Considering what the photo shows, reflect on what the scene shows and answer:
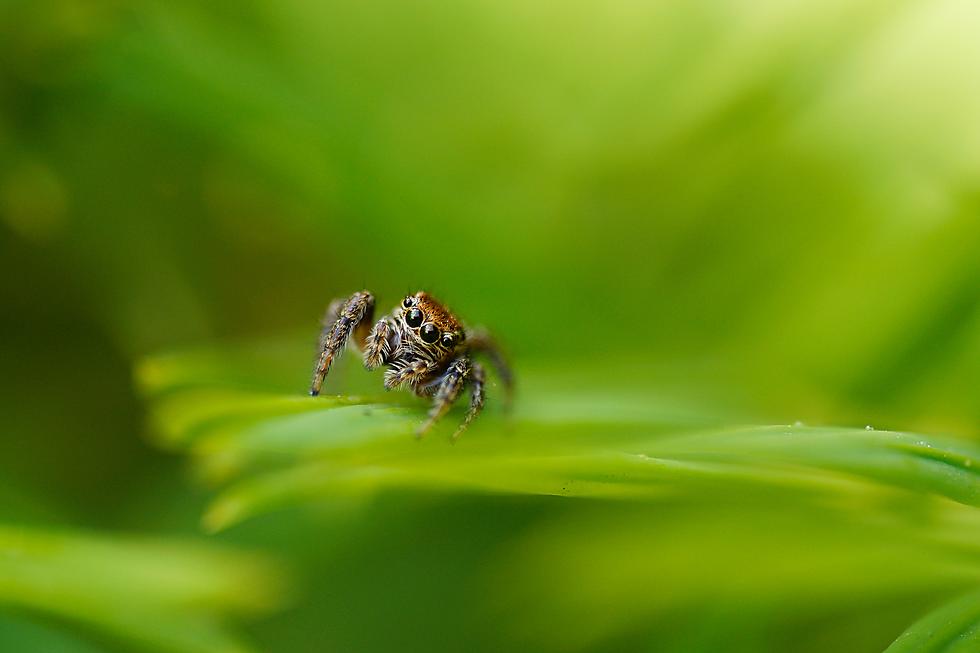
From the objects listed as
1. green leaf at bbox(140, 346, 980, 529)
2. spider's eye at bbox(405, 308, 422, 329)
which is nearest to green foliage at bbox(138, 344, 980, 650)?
green leaf at bbox(140, 346, 980, 529)

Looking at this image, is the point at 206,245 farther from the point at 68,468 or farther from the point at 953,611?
the point at 953,611

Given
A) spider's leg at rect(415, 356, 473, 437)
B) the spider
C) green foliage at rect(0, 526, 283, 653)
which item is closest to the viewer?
green foliage at rect(0, 526, 283, 653)

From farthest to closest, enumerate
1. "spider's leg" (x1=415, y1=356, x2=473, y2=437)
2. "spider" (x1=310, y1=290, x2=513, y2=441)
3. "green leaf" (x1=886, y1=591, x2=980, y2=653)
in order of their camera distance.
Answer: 1. "spider" (x1=310, y1=290, x2=513, y2=441)
2. "spider's leg" (x1=415, y1=356, x2=473, y2=437)
3. "green leaf" (x1=886, y1=591, x2=980, y2=653)

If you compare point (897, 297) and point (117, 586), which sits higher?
point (897, 297)

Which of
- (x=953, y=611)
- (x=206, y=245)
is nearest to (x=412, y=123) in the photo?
(x=206, y=245)

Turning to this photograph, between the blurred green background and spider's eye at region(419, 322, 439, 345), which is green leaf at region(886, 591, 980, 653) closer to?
the blurred green background

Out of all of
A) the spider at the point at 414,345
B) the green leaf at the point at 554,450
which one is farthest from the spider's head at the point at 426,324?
the green leaf at the point at 554,450

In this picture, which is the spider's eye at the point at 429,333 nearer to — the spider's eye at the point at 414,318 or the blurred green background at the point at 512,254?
the spider's eye at the point at 414,318
